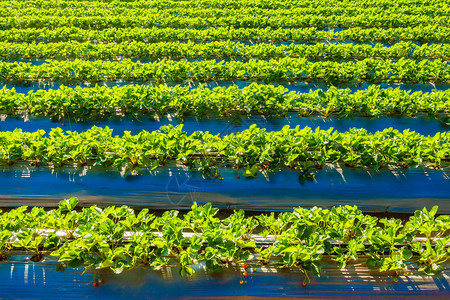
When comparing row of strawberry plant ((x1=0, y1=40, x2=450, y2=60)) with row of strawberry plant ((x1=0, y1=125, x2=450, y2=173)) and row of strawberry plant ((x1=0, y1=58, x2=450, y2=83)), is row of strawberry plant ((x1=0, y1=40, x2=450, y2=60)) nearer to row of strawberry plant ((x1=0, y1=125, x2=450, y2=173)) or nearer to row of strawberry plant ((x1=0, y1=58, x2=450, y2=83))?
row of strawberry plant ((x1=0, y1=58, x2=450, y2=83))

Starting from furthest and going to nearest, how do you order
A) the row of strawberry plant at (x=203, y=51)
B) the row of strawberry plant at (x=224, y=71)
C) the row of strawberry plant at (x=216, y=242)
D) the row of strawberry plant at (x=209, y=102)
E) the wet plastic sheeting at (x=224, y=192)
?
the row of strawberry plant at (x=203, y=51)
the row of strawberry plant at (x=224, y=71)
the row of strawberry plant at (x=209, y=102)
the wet plastic sheeting at (x=224, y=192)
the row of strawberry plant at (x=216, y=242)

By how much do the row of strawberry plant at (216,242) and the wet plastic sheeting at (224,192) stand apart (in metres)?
0.62

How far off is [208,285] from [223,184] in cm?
137

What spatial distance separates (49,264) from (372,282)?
353 cm

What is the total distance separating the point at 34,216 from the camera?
9.96ft

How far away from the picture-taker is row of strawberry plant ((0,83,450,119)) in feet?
15.8

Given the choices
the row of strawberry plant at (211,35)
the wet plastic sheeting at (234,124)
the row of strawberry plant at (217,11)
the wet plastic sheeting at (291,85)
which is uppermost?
the row of strawberry plant at (217,11)

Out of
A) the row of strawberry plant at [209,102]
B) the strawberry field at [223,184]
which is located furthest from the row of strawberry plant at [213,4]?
the row of strawberry plant at [209,102]

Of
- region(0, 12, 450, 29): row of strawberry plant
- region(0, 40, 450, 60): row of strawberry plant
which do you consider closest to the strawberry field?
region(0, 40, 450, 60): row of strawberry plant

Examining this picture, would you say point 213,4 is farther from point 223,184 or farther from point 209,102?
point 223,184

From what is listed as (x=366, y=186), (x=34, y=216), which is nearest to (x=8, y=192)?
(x=34, y=216)

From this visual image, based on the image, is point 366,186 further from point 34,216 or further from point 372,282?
point 34,216

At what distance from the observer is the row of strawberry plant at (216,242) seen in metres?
2.72

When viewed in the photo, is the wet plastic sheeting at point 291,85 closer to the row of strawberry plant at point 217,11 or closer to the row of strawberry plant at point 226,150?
the row of strawberry plant at point 226,150
